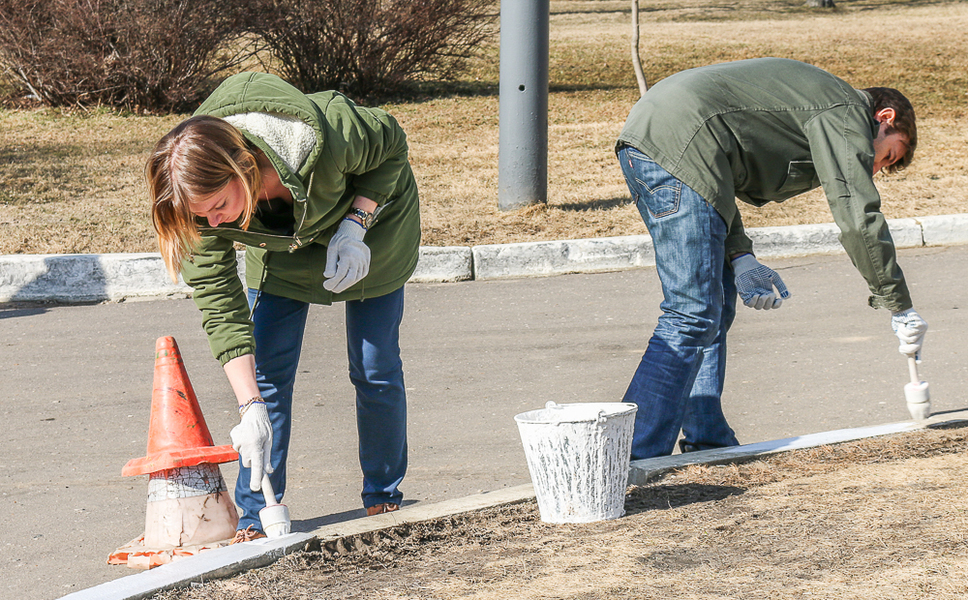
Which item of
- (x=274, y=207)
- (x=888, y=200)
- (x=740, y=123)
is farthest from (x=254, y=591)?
(x=888, y=200)

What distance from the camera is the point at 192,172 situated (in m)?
2.54

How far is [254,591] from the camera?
2627 mm

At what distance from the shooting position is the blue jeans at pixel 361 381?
128 inches

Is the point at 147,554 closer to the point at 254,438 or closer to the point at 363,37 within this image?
the point at 254,438

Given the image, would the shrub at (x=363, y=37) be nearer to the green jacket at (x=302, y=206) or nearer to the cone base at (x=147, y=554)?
the green jacket at (x=302, y=206)

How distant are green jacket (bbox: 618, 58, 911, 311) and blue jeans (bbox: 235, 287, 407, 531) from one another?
100cm

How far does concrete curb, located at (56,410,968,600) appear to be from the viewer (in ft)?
8.64

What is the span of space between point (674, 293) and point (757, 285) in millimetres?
451

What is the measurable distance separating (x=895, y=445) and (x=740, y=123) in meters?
1.22

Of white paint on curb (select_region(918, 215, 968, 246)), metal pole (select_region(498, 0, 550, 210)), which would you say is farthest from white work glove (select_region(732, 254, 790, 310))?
white paint on curb (select_region(918, 215, 968, 246))

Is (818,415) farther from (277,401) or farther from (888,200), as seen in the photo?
(888,200)

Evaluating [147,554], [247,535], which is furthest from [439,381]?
[147,554]

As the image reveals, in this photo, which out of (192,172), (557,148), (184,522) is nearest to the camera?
(192,172)

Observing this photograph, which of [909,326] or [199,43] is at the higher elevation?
[199,43]
